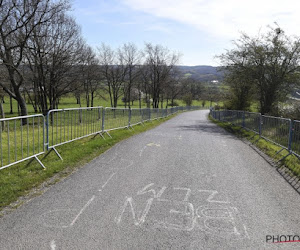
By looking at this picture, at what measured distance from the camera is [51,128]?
890 cm

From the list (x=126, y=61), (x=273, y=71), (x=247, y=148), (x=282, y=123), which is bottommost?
(x=247, y=148)

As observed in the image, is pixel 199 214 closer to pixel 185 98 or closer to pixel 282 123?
pixel 282 123

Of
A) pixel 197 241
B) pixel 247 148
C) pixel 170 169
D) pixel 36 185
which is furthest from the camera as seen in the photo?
pixel 247 148

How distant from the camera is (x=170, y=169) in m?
6.83

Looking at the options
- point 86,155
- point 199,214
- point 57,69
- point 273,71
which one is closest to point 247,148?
point 86,155

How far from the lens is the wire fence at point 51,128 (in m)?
6.68

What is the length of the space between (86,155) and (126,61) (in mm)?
48791

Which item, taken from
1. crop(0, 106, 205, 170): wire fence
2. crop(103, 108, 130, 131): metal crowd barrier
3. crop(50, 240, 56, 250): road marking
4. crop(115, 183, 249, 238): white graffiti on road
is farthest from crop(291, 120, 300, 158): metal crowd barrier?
crop(103, 108, 130, 131): metal crowd barrier

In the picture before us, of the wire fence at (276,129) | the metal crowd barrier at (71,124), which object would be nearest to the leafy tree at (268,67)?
the wire fence at (276,129)

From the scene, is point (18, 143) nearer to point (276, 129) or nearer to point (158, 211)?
point (158, 211)

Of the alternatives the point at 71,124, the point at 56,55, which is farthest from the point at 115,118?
the point at 56,55

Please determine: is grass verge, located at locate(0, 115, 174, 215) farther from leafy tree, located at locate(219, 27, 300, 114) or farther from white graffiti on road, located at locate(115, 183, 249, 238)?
leafy tree, located at locate(219, 27, 300, 114)

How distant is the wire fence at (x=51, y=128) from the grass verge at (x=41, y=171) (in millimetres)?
220

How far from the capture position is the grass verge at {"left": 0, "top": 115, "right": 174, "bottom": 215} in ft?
16.1
